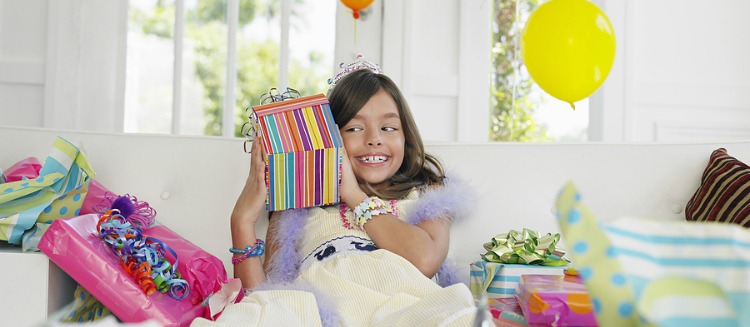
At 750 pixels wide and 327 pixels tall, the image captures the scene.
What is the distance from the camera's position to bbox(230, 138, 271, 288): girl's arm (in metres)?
1.72

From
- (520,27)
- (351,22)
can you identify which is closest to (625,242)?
(351,22)

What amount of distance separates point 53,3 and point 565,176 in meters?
2.26

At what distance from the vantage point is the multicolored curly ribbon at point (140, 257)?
56.9 inches

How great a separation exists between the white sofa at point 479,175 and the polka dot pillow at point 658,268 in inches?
42.9

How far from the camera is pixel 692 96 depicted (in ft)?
11.0

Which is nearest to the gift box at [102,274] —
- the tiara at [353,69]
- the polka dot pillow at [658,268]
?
the tiara at [353,69]

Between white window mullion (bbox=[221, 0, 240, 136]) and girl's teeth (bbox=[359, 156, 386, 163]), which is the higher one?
white window mullion (bbox=[221, 0, 240, 136])

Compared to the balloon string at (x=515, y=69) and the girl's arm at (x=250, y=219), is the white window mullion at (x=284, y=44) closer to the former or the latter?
the balloon string at (x=515, y=69)

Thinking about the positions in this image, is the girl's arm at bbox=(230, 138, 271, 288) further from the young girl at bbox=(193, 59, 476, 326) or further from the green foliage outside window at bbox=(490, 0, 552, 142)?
the green foliage outside window at bbox=(490, 0, 552, 142)

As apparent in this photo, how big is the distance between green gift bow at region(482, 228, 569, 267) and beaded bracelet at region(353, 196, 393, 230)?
26 cm

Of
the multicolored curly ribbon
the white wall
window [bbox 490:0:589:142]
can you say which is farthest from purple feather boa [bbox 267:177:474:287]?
window [bbox 490:0:589:142]

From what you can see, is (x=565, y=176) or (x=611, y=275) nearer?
(x=611, y=275)

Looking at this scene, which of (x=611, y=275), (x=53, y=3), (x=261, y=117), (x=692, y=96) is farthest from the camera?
(x=692, y=96)

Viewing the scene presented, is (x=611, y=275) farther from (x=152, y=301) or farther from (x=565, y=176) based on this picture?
(x=565, y=176)
